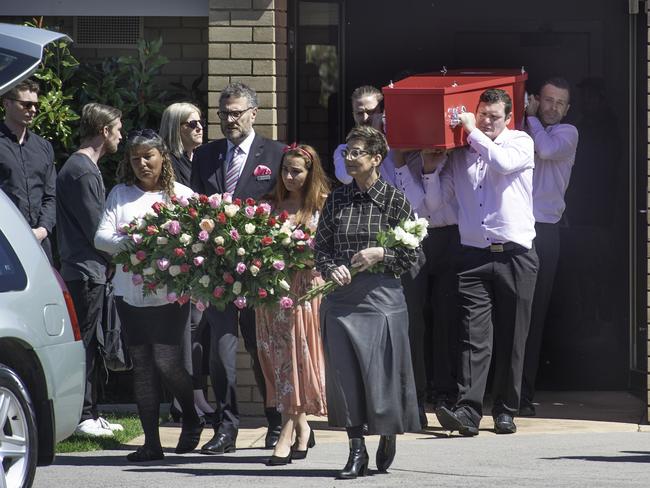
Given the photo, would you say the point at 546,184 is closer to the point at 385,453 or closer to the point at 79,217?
the point at 385,453

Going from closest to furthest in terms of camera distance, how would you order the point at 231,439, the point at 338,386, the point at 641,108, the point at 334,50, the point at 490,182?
the point at 338,386, the point at 231,439, the point at 490,182, the point at 641,108, the point at 334,50

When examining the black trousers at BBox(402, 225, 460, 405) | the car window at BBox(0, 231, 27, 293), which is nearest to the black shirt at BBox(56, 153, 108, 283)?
the black trousers at BBox(402, 225, 460, 405)

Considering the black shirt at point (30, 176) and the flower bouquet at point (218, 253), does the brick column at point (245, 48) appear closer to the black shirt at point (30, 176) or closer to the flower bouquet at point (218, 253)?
the black shirt at point (30, 176)

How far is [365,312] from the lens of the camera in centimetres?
798

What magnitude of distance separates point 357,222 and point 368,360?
0.71 metres

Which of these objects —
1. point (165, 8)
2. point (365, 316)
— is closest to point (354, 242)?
point (365, 316)

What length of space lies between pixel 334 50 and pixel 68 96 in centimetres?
188

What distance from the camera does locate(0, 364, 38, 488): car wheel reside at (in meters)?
6.69

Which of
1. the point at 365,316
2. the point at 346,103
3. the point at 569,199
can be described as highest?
the point at 346,103

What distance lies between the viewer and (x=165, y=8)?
1043cm

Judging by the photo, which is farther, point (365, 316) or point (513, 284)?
point (513, 284)

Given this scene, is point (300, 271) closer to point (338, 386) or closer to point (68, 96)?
point (338, 386)

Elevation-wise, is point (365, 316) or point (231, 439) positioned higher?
point (365, 316)

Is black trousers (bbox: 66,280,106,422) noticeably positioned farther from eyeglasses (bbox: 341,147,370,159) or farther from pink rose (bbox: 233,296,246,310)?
eyeglasses (bbox: 341,147,370,159)
